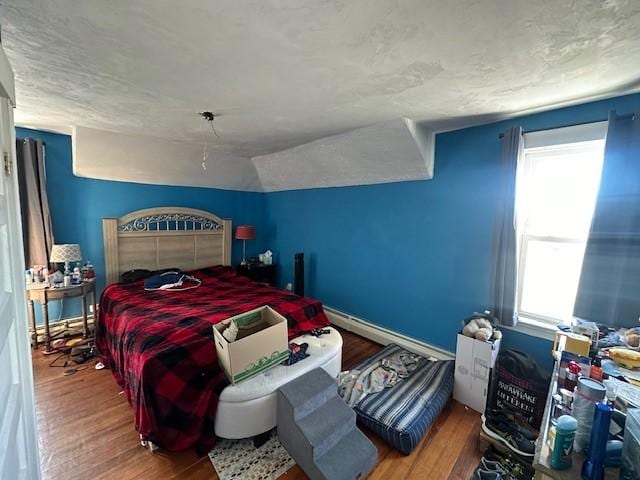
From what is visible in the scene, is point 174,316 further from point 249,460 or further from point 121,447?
point 249,460

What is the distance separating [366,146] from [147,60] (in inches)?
76.5

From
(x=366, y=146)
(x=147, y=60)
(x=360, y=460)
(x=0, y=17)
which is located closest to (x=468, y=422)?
(x=360, y=460)

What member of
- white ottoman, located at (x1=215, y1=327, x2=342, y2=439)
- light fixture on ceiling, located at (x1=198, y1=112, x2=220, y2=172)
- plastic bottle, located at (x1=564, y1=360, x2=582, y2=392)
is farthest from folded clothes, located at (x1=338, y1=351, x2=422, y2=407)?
light fixture on ceiling, located at (x1=198, y1=112, x2=220, y2=172)

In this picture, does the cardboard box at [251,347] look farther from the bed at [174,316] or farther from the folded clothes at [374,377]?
the folded clothes at [374,377]

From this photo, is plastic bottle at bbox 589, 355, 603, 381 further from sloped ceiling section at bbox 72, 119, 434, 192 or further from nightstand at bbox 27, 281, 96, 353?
nightstand at bbox 27, 281, 96, 353

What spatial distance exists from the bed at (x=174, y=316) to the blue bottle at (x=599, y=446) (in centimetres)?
172

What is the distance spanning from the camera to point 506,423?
1.85 metres

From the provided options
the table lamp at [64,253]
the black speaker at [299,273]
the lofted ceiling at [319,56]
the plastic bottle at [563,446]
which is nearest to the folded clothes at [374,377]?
the plastic bottle at [563,446]

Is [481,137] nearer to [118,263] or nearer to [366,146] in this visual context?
[366,146]

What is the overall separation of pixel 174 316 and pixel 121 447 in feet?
2.91

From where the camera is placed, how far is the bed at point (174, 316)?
170 cm

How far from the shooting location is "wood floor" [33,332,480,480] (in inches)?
62.9

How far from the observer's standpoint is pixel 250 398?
1.72 m

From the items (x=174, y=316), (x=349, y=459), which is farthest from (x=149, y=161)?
(x=349, y=459)
